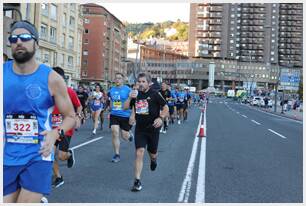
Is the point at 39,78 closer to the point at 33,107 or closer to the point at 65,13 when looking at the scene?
the point at 33,107

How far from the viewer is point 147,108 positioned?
266 inches

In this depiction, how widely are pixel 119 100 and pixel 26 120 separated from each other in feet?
19.8

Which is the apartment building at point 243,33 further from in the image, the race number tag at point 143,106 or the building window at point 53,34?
the race number tag at point 143,106

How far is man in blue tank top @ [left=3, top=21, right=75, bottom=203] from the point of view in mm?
3434

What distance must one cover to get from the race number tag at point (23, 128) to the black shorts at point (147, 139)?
3253 millimetres

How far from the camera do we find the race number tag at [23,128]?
347 cm

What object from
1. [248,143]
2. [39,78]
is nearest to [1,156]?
[39,78]

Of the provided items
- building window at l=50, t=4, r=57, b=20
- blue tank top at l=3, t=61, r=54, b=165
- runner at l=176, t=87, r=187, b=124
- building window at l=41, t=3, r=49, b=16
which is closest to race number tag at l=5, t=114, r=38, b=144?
blue tank top at l=3, t=61, r=54, b=165

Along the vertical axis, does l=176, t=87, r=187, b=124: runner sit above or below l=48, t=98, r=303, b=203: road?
above

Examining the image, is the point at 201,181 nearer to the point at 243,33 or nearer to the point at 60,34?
the point at 60,34

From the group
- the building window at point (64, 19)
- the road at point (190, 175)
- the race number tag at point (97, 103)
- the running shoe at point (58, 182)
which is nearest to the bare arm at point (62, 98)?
the road at point (190, 175)

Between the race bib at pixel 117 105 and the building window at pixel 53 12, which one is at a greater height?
the building window at pixel 53 12

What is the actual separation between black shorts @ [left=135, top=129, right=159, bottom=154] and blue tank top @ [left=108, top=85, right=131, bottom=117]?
8.22 ft

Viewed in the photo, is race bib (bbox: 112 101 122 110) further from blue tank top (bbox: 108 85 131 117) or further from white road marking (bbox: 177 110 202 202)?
white road marking (bbox: 177 110 202 202)
